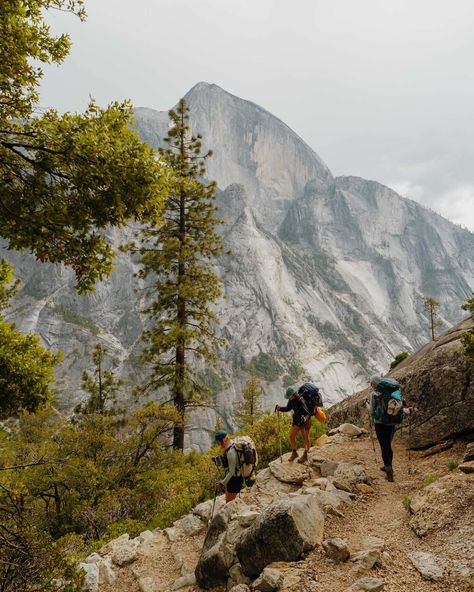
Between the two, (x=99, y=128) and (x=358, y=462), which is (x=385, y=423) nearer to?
(x=358, y=462)

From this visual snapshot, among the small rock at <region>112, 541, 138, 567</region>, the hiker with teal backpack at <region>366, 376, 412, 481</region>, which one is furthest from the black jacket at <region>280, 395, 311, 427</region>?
the small rock at <region>112, 541, 138, 567</region>

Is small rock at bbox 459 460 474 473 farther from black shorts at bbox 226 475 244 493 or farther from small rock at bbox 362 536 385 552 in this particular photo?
black shorts at bbox 226 475 244 493

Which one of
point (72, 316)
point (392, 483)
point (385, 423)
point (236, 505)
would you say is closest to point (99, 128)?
point (236, 505)

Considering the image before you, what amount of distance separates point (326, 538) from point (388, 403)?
314 centimetres

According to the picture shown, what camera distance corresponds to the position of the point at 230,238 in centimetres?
15475

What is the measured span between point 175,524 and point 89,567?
2025 mm

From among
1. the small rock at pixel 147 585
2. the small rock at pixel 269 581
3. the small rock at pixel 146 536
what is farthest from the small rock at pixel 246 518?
the small rock at pixel 146 536

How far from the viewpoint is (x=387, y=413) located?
788cm

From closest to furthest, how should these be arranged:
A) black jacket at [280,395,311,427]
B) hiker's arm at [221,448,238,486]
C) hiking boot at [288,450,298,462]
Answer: hiker's arm at [221,448,238,486] < black jacket at [280,395,311,427] < hiking boot at [288,450,298,462]

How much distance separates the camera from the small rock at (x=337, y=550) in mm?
5066

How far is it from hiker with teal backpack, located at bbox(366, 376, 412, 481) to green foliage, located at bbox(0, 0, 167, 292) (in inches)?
241

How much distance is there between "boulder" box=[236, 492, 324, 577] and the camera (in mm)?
5285

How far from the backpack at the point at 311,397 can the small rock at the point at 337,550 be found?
388 cm

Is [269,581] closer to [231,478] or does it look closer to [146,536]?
[231,478]
